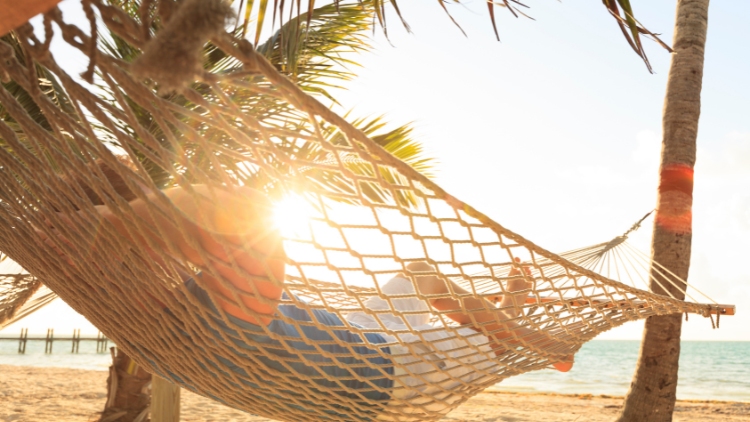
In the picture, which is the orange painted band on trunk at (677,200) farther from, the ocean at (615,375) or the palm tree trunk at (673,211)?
the ocean at (615,375)

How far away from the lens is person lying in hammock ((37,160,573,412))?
32.0 inches

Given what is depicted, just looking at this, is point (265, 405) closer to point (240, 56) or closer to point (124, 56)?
point (240, 56)

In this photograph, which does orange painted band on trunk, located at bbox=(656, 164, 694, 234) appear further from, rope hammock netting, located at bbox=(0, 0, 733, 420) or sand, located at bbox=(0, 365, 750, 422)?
sand, located at bbox=(0, 365, 750, 422)

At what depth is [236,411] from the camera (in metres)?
5.28

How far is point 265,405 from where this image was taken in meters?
1.28

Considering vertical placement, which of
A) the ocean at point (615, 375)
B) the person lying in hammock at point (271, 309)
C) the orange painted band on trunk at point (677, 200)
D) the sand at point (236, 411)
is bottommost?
the ocean at point (615, 375)

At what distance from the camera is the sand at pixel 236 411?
4742 mm

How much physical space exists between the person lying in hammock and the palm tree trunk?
1.55 metres

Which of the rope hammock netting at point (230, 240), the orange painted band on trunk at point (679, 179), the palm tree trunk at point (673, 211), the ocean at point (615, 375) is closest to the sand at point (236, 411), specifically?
the palm tree trunk at point (673, 211)

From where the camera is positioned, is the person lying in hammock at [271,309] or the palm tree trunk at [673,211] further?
the palm tree trunk at [673,211]

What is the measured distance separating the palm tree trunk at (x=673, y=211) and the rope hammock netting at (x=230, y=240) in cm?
162

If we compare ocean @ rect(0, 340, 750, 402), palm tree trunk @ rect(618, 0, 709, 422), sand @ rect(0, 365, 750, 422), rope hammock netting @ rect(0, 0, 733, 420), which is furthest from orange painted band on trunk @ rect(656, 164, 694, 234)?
ocean @ rect(0, 340, 750, 402)

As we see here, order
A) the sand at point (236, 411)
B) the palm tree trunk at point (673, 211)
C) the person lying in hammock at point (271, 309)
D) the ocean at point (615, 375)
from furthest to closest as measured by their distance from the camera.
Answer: the ocean at point (615, 375)
the sand at point (236, 411)
the palm tree trunk at point (673, 211)
the person lying in hammock at point (271, 309)

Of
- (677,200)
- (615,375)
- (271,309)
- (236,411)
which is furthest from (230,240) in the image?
(615,375)
